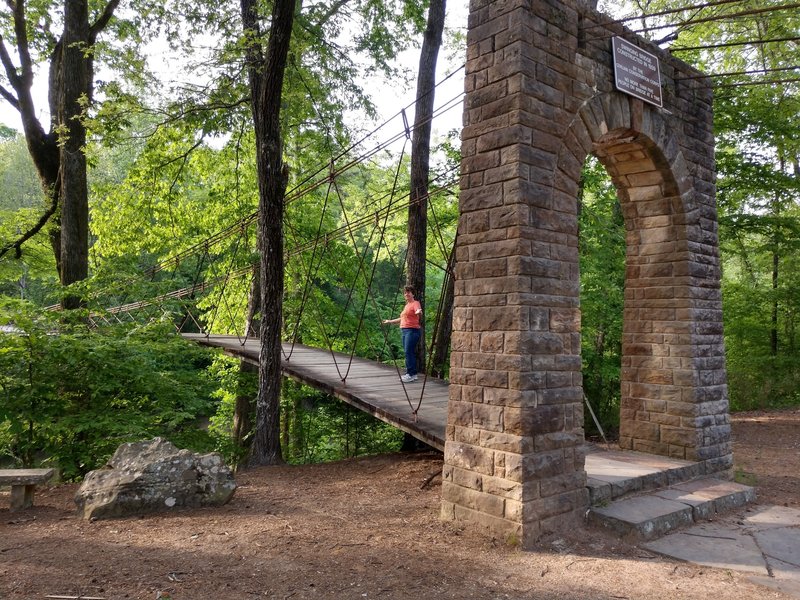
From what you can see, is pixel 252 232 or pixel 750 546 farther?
pixel 252 232

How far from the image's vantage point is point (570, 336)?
3457 mm

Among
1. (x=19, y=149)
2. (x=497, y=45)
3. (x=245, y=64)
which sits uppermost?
(x=19, y=149)

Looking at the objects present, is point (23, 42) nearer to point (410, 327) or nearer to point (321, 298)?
point (321, 298)

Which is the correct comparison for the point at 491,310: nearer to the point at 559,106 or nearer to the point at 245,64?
the point at 559,106

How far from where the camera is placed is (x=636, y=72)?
4043 mm

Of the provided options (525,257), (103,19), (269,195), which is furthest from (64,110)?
(525,257)

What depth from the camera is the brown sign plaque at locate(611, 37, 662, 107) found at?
3895mm

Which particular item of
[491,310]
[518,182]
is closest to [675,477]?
[491,310]

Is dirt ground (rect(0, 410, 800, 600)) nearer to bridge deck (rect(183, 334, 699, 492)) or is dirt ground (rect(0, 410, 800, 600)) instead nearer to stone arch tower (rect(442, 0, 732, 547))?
stone arch tower (rect(442, 0, 732, 547))

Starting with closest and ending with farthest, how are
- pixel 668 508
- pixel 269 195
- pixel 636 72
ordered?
pixel 668 508
pixel 636 72
pixel 269 195

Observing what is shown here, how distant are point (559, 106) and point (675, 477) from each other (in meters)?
2.89

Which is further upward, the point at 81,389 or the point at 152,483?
the point at 81,389

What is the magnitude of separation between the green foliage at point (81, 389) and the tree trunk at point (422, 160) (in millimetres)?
3048

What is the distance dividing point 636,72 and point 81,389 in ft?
18.3
